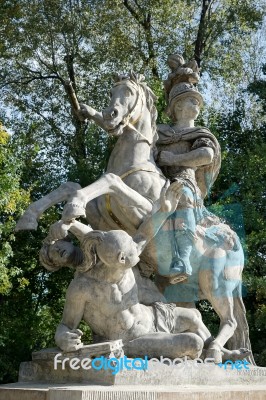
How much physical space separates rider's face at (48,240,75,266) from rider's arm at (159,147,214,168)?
136cm

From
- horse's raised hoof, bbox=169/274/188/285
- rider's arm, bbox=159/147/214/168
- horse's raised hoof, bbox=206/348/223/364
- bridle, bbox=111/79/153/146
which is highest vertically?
bridle, bbox=111/79/153/146

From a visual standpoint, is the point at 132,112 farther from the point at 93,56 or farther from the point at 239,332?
the point at 93,56

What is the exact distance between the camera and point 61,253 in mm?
5270

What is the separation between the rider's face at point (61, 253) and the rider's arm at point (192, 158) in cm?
136

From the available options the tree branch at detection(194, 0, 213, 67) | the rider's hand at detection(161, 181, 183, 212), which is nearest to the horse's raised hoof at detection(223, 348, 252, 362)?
the rider's hand at detection(161, 181, 183, 212)

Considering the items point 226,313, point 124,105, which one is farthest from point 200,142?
point 226,313

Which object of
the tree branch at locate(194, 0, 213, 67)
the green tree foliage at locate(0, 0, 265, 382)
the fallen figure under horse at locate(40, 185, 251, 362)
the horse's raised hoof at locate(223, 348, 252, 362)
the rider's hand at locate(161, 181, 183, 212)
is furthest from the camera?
the tree branch at locate(194, 0, 213, 67)

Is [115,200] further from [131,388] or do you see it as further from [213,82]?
[213,82]

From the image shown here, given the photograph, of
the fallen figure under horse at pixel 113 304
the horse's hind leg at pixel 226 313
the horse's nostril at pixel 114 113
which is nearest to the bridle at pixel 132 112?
the horse's nostril at pixel 114 113

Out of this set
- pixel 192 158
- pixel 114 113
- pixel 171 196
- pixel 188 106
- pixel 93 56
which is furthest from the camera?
pixel 93 56

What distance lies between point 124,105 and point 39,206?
1177 millimetres

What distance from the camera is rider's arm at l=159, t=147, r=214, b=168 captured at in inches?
242

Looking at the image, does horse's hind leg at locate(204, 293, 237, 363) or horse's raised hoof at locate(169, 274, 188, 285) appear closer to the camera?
horse's raised hoof at locate(169, 274, 188, 285)

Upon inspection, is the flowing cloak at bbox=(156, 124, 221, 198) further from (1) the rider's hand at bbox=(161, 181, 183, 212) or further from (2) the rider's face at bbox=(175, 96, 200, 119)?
(1) the rider's hand at bbox=(161, 181, 183, 212)
